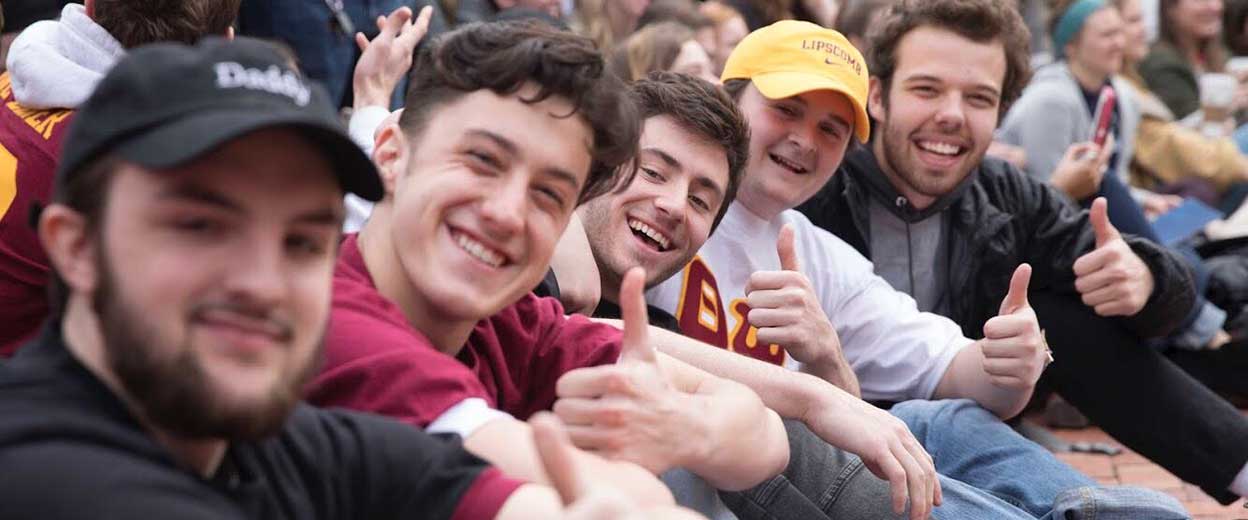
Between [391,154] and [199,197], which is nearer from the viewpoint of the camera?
[199,197]

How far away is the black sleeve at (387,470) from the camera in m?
1.82

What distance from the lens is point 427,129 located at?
2.47 meters

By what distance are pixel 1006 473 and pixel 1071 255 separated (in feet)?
4.81

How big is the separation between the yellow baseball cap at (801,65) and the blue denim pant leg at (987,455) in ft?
2.87

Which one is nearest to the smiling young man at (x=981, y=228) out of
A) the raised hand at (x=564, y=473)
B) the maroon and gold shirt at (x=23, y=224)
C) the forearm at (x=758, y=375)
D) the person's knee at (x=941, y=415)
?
the person's knee at (x=941, y=415)

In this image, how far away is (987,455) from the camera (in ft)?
11.5

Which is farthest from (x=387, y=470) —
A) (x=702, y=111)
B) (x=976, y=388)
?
(x=976, y=388)

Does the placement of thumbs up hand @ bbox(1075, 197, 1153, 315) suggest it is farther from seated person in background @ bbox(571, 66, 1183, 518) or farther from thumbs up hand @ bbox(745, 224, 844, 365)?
thumbs up hand @ bbox(745, 224, 844, 365)

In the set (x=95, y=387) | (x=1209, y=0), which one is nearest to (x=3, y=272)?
(x=95, y=387)

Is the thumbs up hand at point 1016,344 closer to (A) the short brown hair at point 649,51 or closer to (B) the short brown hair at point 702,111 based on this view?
(B) the short brown hair at point 702,111

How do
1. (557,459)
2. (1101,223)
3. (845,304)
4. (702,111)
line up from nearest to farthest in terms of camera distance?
(557,459), (702,111), (845,304), (1101,223)

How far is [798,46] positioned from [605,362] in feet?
6.09

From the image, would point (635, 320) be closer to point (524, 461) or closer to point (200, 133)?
point (524, 461)

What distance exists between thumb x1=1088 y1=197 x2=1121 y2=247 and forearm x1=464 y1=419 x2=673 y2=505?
8.27 ft
